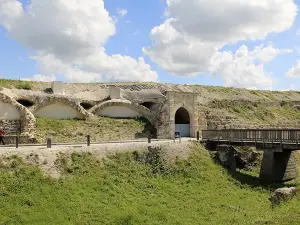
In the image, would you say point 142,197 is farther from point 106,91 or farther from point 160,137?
point 106,91

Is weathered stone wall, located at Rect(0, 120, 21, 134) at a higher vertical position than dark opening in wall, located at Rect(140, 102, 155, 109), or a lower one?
lower

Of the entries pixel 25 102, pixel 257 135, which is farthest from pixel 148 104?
pixel 257 135

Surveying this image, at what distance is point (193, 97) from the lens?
33969 mm

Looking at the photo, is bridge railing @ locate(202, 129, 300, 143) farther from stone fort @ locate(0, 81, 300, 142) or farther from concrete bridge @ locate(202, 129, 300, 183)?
stone fort @ locate(0, 81, 300, 142)

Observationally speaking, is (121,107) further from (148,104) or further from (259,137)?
(259,137)

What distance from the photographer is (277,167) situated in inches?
965

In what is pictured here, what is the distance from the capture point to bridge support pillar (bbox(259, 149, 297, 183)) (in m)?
24.3

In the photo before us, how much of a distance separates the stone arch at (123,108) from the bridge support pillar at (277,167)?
1364cm

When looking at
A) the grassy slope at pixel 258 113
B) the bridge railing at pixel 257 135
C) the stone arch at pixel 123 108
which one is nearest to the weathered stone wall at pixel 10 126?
the stone arch at pixel 123 108

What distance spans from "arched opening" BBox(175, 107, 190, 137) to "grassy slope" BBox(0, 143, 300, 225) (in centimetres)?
981

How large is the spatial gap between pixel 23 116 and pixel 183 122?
15.1 meters

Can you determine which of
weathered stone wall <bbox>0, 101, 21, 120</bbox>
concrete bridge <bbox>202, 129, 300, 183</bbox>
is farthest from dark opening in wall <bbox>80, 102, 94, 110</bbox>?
concrete bridge <bbox>202, 129, 300, 183</bbox>

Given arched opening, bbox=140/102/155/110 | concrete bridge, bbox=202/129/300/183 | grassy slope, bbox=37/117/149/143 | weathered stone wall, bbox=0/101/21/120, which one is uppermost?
arched opening, bbox=140/102/155/110

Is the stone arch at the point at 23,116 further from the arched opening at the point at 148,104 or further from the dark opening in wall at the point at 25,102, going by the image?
the arched opening at the point at 148,104
